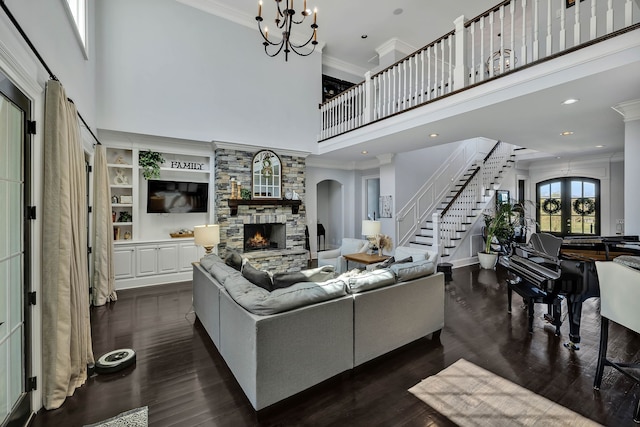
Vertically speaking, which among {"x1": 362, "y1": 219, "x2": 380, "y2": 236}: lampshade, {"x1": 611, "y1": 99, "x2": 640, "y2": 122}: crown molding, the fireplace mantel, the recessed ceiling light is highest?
the recessed ceiling light

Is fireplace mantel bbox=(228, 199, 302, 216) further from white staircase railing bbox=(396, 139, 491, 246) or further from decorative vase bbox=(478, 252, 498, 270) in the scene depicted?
decorative vase bbox=(478, 252, 498, 270)

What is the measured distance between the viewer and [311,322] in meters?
2.27

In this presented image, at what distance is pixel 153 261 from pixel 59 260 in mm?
3649

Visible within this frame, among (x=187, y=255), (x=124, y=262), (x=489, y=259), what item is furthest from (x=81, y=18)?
(x=489, y=259)

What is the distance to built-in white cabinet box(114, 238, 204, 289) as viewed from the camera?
17.5 feet

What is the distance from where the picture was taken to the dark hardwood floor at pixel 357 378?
6.85ft

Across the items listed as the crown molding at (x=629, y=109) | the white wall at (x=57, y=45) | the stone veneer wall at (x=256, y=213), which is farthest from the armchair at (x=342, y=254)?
the white wall at (x=57, y=45)

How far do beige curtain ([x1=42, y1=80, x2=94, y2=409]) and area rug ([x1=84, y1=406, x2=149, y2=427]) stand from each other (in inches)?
21.1

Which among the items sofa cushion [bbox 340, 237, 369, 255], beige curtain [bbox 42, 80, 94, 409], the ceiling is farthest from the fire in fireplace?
beige curtain [bbox 42, 80, 94, 409]

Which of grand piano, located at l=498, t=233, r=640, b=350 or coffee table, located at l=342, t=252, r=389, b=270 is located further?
coffee table, located at l=342, t=252, r=389, b=270

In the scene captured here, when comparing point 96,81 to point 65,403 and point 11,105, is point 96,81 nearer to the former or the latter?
point 11,105

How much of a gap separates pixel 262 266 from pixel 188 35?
5112 mm

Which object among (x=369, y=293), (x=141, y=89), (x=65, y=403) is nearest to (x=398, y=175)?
(x=369, y=293)

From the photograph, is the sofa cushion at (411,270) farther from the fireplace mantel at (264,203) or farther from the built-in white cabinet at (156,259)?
the built-in white cabinet at (156,259)
